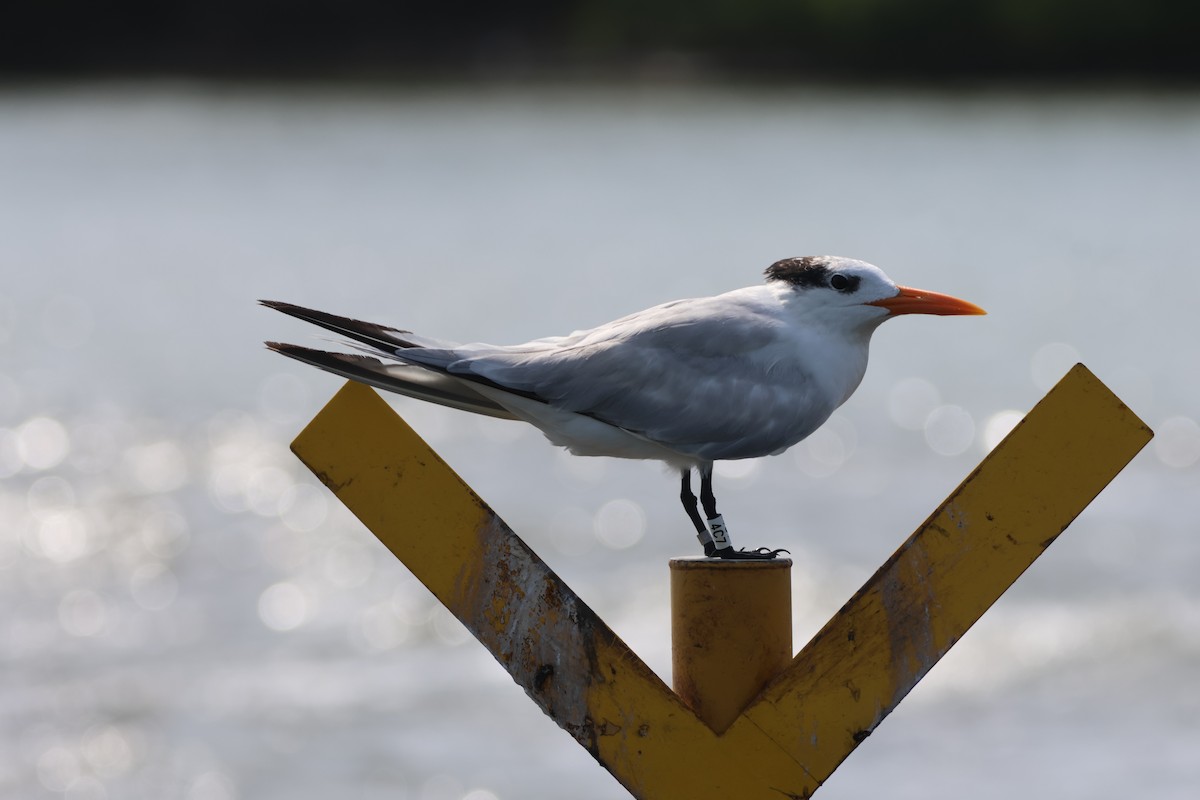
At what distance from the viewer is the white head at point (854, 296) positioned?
3.96 m

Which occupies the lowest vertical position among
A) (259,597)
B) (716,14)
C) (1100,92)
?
(259,597)

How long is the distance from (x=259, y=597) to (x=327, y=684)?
186 cm

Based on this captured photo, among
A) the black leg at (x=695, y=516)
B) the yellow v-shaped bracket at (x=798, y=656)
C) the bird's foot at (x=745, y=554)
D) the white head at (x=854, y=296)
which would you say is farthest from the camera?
the white head at (x=854, y=296)

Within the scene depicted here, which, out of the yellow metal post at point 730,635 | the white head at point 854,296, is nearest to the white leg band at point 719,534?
the yellow metal post at point 730,635

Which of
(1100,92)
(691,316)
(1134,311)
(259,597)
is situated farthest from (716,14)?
(691,316)

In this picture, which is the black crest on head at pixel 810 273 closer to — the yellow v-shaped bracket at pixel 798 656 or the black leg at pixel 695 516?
the black leg at pixel 695 516

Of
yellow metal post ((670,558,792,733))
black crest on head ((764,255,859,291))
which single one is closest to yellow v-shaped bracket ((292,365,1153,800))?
yellow metal post ((670,558,792,733))

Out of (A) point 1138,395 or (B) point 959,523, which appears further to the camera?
(A) point 1138,395

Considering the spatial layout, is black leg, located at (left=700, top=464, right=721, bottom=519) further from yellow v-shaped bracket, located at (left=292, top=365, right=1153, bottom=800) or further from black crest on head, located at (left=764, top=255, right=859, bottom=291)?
yellow v-shaped bracket, located at (left=292, top=365, right=1153, bottom=800)

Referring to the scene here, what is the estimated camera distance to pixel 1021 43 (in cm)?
3572

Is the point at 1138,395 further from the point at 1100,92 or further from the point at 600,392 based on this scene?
the point at 1100,92

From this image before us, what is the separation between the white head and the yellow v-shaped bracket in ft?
2.57

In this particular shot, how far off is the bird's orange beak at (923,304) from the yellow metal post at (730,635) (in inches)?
31.9

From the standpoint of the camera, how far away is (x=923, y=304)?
395 centimetres
